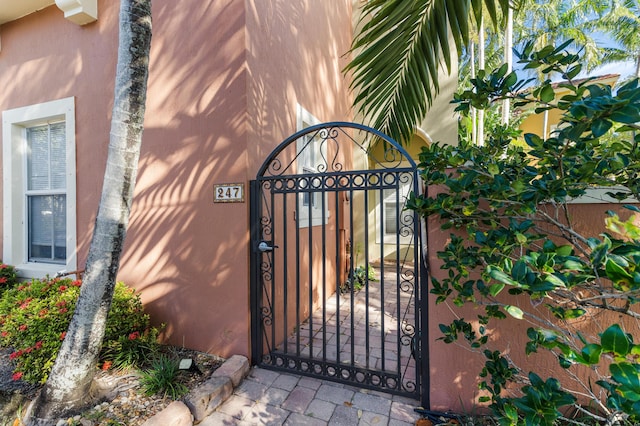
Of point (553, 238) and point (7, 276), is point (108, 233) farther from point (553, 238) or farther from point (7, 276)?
point (7, 276)

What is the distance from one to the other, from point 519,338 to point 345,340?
194 centimetres

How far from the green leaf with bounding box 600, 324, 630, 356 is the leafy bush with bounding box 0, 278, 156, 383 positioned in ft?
11.6

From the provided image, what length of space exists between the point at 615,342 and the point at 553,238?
4.42 feet

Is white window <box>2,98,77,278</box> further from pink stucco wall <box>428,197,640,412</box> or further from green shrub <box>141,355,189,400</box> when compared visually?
pink stucco wall <box>428,197,640,412</box>

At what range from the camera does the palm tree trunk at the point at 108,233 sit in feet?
7.06

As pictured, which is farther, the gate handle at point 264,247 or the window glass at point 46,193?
the window glass at point 46,193

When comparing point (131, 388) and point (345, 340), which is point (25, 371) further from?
point (345, 340)

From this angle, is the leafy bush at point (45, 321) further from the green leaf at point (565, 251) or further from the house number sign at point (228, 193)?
the green leaf at point (565, 251)

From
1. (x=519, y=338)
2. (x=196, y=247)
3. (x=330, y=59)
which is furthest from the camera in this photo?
(x=330, y=59)

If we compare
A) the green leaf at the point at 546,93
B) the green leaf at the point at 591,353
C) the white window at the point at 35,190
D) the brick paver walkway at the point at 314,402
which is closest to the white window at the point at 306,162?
the brick paver walkway at the point at 314,402

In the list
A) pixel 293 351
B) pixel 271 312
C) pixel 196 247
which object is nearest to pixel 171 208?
pixel 196 247

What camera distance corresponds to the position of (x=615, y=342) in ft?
2.91

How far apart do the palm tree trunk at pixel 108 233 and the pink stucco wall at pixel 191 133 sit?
0.85 metres

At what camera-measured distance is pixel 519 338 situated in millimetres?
2111
